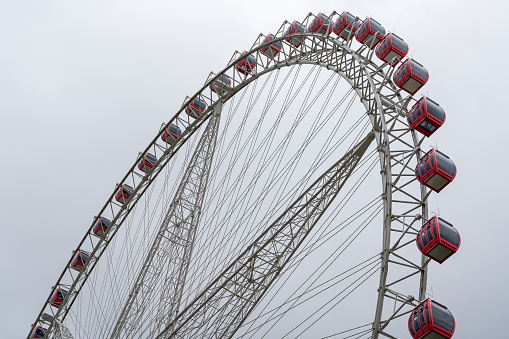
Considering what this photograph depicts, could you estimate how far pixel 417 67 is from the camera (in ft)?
83.3

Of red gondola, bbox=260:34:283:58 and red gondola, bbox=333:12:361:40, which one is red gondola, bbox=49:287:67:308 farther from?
red gondola, bbox=333:12:361:40

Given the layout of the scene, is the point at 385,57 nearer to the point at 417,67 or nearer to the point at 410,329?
the point at 417,67

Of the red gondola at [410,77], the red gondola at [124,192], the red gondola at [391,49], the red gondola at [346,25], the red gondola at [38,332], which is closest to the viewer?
the red gondola at [410,77]

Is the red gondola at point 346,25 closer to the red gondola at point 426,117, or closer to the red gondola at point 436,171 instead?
the red gondola at point 426,117

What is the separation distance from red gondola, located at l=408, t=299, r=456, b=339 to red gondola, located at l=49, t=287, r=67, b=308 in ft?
109

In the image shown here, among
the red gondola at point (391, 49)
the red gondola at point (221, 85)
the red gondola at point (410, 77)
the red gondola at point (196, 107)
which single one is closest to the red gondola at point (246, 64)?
the red gondola at point (221, 85)

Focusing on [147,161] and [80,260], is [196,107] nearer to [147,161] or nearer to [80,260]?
[147,161]

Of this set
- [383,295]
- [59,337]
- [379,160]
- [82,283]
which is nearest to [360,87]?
[379,160]

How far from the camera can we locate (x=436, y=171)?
21328 millimetres

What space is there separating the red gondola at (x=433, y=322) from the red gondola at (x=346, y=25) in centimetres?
1608

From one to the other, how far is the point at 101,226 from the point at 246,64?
15.5m

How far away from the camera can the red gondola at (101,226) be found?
42750mm

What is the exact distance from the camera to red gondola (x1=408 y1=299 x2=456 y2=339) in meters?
18.3

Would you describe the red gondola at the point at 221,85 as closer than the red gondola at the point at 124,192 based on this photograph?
Yes
